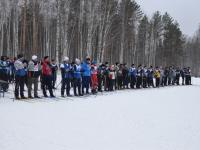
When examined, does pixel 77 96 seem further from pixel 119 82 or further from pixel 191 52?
pixel 191 52

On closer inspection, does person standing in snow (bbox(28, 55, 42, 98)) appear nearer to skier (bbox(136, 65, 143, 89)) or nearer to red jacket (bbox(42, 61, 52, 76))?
red jacket (bbox(42, 61, 52, 76))

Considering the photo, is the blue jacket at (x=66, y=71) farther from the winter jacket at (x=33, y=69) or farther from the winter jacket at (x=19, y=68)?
the winter jacket at (x=19, y=68)

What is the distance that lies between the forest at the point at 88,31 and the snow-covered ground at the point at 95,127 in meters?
17.4

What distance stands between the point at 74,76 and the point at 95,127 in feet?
30.7

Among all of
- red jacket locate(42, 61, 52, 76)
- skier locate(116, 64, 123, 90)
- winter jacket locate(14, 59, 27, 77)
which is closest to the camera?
winter jacket locate(14, 59, 27, 77)

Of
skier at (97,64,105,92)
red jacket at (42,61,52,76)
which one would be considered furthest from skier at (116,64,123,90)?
red jacket at (42,61,52,76)

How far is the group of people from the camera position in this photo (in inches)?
686

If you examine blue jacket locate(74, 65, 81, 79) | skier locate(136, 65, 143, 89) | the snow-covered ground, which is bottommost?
the snow-covered ground

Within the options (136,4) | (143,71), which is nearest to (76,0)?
(136,4)

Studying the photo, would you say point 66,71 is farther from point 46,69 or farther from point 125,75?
point 125,75

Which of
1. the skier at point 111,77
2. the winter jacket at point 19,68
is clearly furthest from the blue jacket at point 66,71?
the skier at point 111,77

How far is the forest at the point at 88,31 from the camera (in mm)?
38969

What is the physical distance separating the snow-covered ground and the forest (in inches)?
686

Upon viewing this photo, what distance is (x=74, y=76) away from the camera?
64.7 ft
